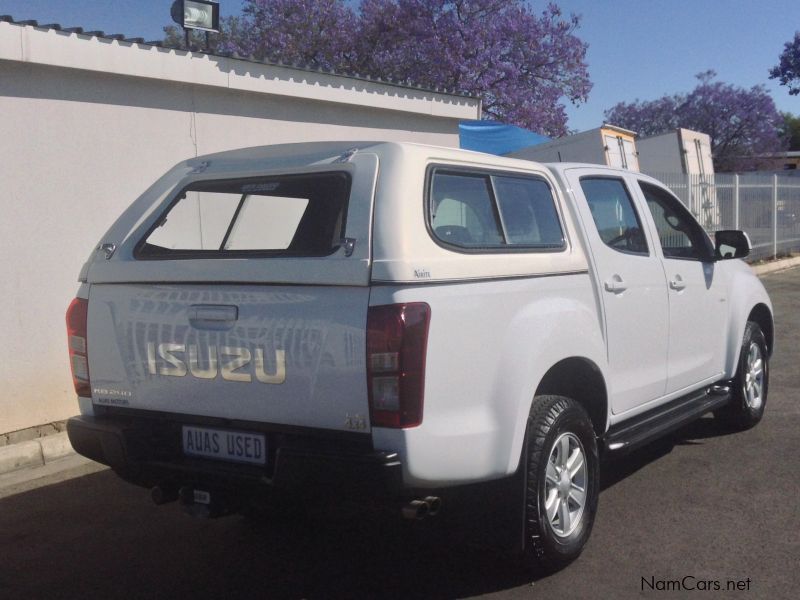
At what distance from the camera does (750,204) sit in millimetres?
18719

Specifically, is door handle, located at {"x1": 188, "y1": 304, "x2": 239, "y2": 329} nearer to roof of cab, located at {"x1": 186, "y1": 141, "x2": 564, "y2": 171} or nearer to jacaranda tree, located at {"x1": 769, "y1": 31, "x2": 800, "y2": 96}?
roof of cab, located at {"x1": 186, "y1": 141, "x2": 564, "y2": 171}

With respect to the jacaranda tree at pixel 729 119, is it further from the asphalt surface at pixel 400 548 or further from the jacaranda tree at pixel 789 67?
the asphalt surface at pixel 400 548

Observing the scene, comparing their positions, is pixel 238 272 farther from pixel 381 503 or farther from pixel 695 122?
pixel 695 122

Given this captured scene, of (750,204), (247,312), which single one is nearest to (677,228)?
(247,312)

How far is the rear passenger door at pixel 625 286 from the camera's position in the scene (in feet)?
14.3

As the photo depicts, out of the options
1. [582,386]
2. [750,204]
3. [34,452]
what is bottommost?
[34,452]

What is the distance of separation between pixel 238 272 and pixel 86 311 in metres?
0.83

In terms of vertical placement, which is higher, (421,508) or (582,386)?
(582,386)

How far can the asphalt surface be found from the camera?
3727 mm

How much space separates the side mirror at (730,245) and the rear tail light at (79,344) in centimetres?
381

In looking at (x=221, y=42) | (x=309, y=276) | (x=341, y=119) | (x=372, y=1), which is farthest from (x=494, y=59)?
(x=309, y=276)

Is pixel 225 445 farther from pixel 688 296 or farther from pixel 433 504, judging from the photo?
pixel 688 296

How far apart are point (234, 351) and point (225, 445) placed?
37 cm

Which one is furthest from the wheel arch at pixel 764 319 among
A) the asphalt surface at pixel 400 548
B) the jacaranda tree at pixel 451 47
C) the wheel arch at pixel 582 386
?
the jacaranda tree at pixel 451 47
